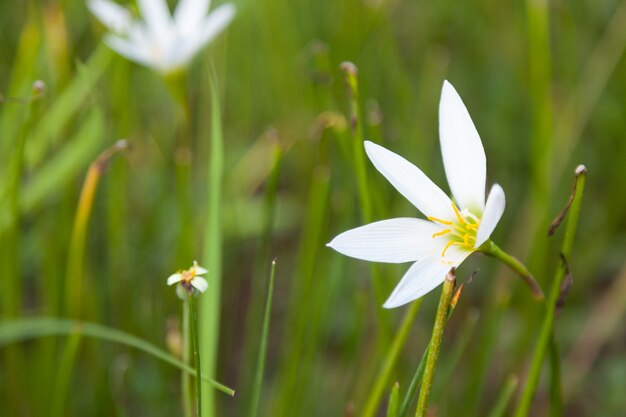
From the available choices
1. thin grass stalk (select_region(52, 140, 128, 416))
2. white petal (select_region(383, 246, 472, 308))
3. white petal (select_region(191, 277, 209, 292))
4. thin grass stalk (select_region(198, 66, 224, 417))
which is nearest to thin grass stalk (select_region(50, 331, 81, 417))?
thin grass stalk (select_region(52, 140, 128, 416))

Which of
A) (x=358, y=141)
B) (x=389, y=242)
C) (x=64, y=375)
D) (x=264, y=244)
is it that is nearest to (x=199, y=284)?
(x=389, y=242)

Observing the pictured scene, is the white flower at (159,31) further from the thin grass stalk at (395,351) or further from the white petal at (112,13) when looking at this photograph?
the thin grass stalk at (395,351)

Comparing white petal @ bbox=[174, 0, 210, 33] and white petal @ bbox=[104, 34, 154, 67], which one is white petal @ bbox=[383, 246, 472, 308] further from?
white petal @ bbox=[174, 0, 210, 33]

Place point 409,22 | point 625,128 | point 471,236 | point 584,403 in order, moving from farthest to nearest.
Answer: point 409,22 < point 625,128 < point 584,403 < point 471,236

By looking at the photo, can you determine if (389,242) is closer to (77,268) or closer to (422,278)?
(422,278)

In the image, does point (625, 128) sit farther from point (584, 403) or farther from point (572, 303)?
point (584, 403)

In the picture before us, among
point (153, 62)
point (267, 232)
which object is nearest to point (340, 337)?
point (267, 232)
